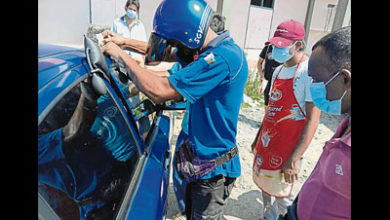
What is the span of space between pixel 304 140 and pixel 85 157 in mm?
1461

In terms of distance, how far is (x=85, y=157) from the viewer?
Answer: 4.41 ft

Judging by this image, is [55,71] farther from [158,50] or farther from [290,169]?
[290,169]

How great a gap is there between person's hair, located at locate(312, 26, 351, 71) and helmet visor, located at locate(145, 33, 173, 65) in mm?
840

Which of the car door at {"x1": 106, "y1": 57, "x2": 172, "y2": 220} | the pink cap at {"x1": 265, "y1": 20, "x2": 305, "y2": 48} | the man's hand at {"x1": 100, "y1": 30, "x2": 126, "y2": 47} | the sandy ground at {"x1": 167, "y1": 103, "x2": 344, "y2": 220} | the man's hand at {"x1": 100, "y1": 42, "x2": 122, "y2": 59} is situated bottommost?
the sandy ground at {"x1": 167, "y1": 103, "x2": 344, "y2": 220}

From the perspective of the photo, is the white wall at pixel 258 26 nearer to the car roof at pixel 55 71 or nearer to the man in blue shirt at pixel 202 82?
the man in blue shirt at pixel 202 82

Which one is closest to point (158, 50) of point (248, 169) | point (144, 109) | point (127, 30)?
point (144, 109)

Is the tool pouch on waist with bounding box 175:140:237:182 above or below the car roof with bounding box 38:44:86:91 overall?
below

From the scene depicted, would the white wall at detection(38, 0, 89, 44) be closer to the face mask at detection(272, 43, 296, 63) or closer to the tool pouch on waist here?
the face mask at detection(272, 43, 296, 63)

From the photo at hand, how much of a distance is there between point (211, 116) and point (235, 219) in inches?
62.6

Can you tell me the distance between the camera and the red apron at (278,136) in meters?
1.96

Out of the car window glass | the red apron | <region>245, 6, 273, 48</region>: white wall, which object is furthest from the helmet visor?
<region>245, 6, 273, 48</region>: white wall

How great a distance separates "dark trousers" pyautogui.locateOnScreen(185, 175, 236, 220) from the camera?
5.08ft

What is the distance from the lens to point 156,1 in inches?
270
